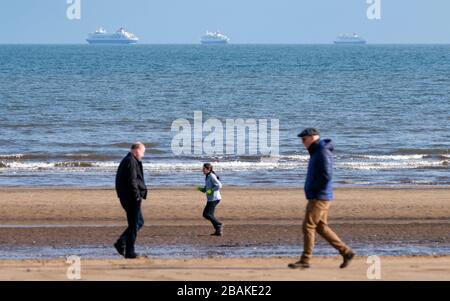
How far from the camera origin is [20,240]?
16.4m

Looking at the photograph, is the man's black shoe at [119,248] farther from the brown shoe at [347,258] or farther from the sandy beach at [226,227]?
the brown shoe at [347,258]

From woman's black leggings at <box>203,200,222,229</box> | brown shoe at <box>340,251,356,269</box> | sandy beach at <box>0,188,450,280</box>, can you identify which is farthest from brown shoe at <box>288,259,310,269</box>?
woman's black leggings at <box>203,200,222,229</box>

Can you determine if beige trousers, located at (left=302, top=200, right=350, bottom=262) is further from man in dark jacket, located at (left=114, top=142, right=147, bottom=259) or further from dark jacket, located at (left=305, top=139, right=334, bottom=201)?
man in dark jacket, located at (left=114, top=142, right=147, bottom=259)

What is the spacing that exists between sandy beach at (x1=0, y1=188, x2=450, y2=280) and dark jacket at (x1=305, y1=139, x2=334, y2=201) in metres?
0.93

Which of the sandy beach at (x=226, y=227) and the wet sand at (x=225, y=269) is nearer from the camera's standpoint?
the wet sand at (x=225, y=269)

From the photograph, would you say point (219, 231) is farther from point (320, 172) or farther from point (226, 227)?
point (320, 172)

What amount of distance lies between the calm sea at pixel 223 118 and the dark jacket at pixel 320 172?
13286 mm

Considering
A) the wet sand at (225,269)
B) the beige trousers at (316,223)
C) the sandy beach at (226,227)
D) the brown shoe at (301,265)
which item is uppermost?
the beige trousers at (316,223)

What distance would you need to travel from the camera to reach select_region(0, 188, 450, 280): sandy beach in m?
12.4

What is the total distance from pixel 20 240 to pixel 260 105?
41759 mm

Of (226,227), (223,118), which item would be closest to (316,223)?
(226,227)

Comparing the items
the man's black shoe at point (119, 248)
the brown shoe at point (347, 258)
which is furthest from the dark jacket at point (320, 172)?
the man's black shoe at point (119, 248)

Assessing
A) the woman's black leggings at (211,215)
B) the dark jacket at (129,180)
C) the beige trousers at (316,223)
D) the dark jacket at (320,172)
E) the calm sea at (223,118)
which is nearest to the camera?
the dark jacket at (320,172)

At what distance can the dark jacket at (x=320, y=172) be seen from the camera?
467 inches
